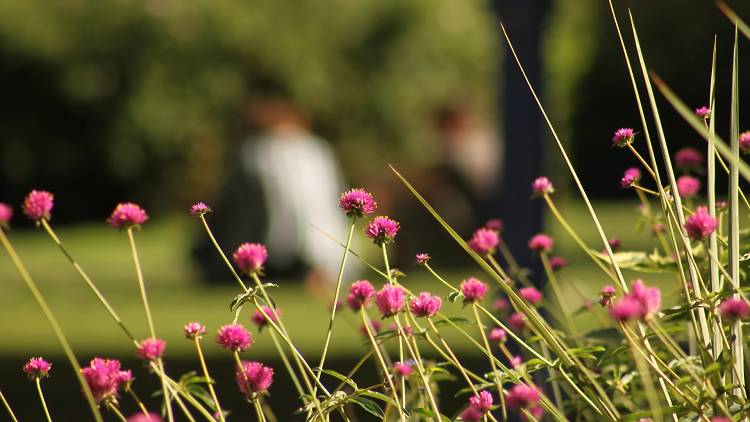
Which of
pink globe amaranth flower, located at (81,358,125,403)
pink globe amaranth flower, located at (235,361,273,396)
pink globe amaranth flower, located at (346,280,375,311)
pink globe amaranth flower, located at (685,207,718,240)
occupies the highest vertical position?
pink globe amaranth flower, located at (81,358,125,403)

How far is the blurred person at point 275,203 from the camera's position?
1001 centimetres

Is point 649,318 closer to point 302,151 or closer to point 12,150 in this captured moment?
point 302,151

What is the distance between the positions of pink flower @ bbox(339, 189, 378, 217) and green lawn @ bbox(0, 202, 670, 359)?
3.35m

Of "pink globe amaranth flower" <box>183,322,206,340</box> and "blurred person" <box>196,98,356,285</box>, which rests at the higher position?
"blurred person" <box>196,98,356,285</box>

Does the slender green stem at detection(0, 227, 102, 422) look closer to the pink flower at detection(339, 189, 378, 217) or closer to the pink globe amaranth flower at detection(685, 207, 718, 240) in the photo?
the pink flower at detection(339, 189, 378, 217)

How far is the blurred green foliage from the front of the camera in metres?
15.0

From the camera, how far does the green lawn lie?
689cm

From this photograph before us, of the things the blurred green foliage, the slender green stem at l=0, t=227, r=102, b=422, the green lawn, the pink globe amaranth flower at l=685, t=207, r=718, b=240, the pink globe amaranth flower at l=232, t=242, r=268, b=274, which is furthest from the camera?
the blurred green foliage

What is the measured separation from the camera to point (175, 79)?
49.9 feet

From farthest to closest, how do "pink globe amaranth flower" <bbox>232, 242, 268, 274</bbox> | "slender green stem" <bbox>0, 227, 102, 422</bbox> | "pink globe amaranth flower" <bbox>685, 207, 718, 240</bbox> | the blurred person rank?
the blurred person < "pink globe amaranth flower" <bbox>232, 242, 268, 274</bbox> < "slender green stem" <bbox>0, 227, 102, 422</bbox> < "pink globe amaranth flower" <bbox>685, 207, 718, 240</bbox>

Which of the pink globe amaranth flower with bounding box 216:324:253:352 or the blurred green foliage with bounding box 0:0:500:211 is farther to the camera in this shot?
the blurred green foliage with bounding box 0:0:500:211

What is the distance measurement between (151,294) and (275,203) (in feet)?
4.34

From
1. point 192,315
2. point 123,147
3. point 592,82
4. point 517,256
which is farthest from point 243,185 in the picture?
point 592,82

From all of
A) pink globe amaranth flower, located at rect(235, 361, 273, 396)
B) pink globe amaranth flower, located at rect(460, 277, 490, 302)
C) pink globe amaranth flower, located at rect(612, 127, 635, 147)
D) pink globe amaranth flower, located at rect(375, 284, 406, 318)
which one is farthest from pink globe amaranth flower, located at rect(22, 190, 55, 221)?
pink globe amaranth flower, located at rect(612, 127, 635, 147)
